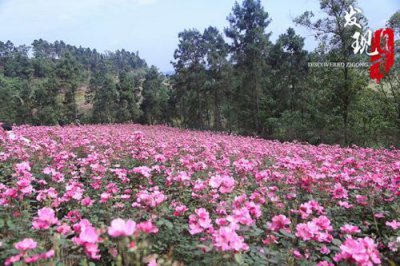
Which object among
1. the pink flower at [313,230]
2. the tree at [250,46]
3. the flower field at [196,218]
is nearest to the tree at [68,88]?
the tree at [250,46]

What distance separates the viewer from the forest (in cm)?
1797

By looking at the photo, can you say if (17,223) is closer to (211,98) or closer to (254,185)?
(254,185)

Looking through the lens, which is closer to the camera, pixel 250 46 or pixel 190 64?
pixel 250 46

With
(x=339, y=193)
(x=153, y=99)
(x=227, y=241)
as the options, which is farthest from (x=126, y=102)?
(x=227, y=241)

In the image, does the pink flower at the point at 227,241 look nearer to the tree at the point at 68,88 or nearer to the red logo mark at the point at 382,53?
the red logo mark at the point at 382,53

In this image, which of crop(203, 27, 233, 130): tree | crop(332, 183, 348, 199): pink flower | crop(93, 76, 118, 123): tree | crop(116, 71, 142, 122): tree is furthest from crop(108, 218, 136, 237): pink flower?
crop(93, 76, 118, 123): tree

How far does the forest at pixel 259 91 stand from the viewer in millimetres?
17969

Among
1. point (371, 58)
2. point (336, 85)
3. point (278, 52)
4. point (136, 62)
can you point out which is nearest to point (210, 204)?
point (336, 85)

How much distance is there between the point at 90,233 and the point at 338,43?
1861 centimetres

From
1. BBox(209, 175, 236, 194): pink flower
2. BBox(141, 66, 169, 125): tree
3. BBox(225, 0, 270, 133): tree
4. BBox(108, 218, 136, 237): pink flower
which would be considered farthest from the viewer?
BBox(141, 66, 169, 125): tree

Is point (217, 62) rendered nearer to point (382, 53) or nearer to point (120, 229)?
point (382, 53)

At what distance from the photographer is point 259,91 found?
78.7 feet

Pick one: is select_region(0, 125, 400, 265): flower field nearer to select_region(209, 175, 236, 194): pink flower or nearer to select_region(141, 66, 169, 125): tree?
select_region(209, 175, 236, 194): pink flower

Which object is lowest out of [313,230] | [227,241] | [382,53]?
[313,230]
